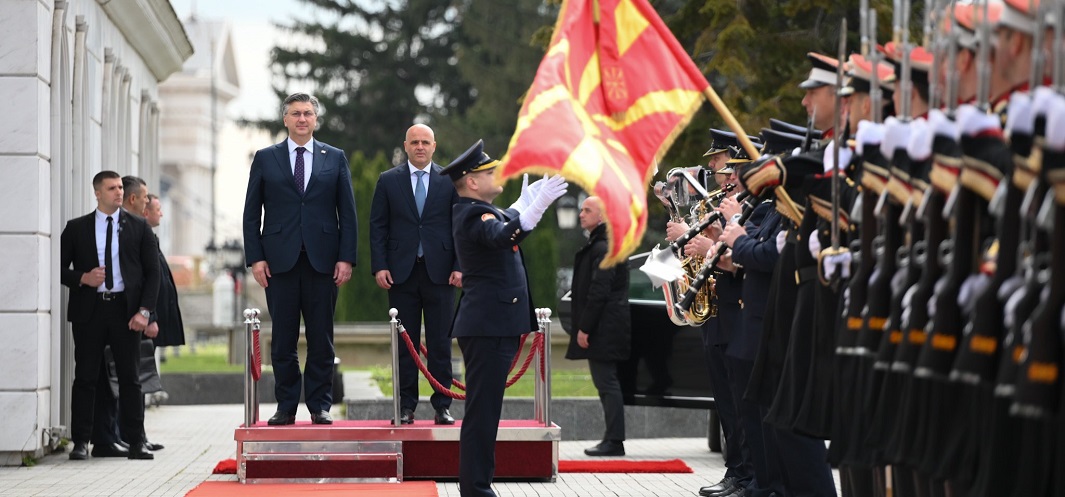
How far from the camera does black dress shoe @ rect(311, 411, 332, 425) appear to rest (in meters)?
11.6

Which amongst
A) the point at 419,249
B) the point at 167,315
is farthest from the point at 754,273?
the point at 167,315

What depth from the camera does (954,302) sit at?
227 inches

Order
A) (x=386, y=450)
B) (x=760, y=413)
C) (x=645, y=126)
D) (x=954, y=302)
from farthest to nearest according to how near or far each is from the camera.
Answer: (x=386, y=450), (x=760, y=413), (x=645, y=126), (x=954, y=302)

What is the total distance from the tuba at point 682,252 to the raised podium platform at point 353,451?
149 cm

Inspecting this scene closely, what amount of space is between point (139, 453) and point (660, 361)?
4.43 m

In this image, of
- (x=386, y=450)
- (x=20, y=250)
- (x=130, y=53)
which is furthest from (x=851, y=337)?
(x=130, y=53)

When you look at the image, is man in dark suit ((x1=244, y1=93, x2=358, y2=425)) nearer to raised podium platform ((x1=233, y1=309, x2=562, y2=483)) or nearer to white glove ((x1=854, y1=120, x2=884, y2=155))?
raised podium platform ((x1=233, y1=309, x2=562, y2=483))

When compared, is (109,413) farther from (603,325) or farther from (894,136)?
(894,136)

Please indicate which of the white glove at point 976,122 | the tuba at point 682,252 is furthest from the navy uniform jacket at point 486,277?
the white glove at point 976,122

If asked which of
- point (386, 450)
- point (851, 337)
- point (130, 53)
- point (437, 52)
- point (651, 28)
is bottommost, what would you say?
point (386, 450)

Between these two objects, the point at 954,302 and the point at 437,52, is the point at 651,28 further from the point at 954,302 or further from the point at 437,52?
the point at 437,52

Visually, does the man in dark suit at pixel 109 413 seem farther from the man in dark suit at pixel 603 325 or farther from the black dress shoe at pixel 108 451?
the man in dark suit at pixel 603 325

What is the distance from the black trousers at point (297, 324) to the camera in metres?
11.4

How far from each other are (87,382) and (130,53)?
244 inches
